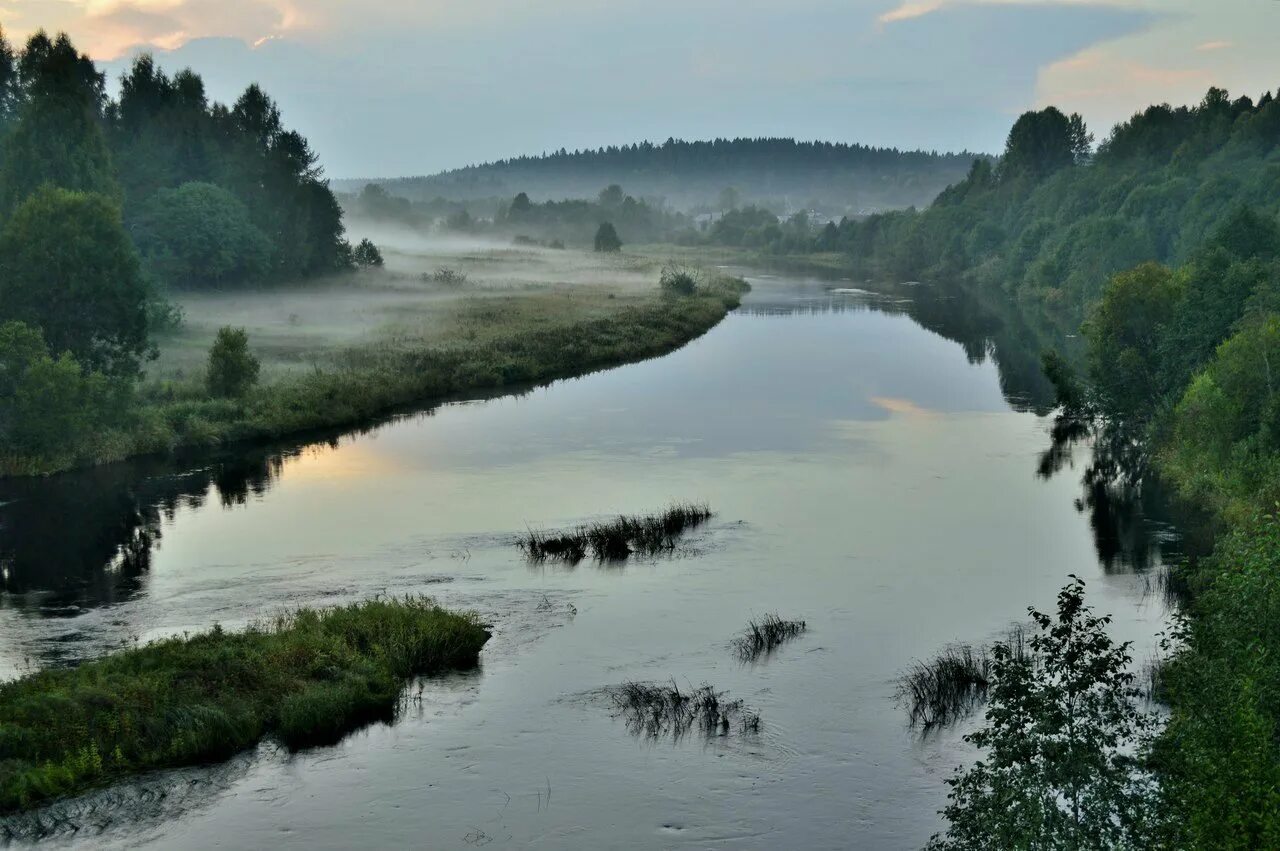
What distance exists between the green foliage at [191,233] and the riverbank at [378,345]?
2.74 m

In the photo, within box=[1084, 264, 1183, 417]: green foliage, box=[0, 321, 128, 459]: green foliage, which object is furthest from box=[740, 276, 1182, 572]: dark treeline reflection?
box=[0, 321, 128, 459]: green foliage

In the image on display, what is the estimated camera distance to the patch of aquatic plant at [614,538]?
37625 mm

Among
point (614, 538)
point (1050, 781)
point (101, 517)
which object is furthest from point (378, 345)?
point (1050, 781)

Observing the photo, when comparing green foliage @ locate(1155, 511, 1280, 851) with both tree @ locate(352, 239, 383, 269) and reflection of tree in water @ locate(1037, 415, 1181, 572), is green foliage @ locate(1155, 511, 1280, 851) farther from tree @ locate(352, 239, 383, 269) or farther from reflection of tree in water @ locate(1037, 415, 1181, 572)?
tree @ locate(352, 239, 383, 269)

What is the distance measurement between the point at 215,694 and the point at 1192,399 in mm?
34816

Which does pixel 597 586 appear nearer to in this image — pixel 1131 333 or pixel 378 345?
pixel 1131 333

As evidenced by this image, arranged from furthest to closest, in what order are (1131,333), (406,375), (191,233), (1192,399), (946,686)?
(191,233) < (406,375) < (1131,333) < (1192,399) < (946,686)

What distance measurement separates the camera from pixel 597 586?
34688 millimetres

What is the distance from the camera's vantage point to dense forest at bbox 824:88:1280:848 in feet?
53.8

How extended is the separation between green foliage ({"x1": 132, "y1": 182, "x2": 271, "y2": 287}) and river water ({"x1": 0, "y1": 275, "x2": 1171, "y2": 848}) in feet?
135

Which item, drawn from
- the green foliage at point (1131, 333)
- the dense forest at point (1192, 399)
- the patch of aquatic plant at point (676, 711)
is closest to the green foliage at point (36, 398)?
the patch of aquatic plant at point (676, 711)

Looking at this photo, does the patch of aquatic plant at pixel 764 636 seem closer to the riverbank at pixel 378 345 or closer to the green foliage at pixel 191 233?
the riverbank at pixel 378 345

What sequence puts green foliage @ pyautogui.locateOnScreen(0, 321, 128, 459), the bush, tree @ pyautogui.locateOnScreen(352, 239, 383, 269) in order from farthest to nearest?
tree @ pyautogui.locateOnScreen(352, 239, 383, 269), the bush, green foliage @ pyautogui.locateOnScreen(0, 321, 128, 459)

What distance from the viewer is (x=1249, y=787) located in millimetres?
14625
